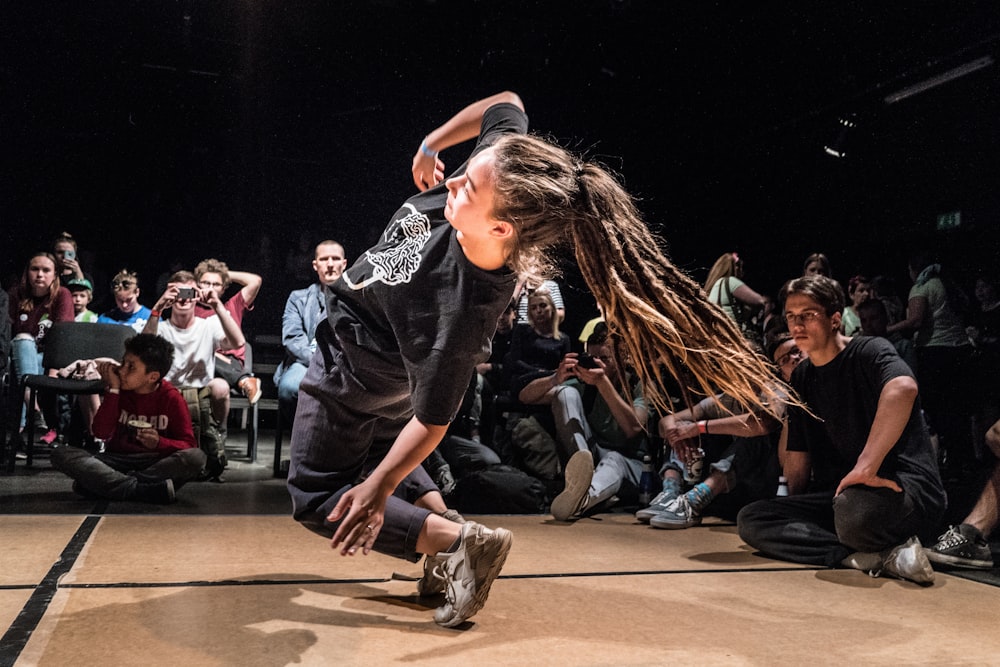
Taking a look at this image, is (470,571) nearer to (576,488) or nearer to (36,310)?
(576,488)

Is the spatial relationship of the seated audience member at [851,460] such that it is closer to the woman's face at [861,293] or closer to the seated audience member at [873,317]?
the seated audience member at [873,317]

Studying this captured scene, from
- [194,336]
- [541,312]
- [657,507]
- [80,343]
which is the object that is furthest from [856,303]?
[80,343]

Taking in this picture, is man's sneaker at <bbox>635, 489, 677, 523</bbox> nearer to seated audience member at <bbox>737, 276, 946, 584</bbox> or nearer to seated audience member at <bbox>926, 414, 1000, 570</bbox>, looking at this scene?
seated audience member at <bbox>737, 276, 946, 584</bbox>

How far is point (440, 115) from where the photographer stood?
7.00 metres

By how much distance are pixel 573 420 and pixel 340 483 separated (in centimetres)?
207

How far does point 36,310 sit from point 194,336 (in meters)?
1.32

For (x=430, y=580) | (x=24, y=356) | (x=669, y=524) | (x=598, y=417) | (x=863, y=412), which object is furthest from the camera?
(x=24, y=356)

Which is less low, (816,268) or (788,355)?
(816,268)

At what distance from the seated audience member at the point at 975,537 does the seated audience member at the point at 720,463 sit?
29.4 inches

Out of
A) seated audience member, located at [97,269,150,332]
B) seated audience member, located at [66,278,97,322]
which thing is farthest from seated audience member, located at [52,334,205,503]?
seated audience member, located at [66,278,97,322]

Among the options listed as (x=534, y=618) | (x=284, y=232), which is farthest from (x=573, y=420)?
(x=284, y=232)

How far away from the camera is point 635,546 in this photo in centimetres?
271

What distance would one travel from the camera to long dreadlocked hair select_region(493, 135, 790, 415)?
138 cm

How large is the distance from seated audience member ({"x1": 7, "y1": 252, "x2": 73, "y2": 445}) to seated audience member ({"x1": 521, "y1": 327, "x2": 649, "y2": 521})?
3.06 meters
